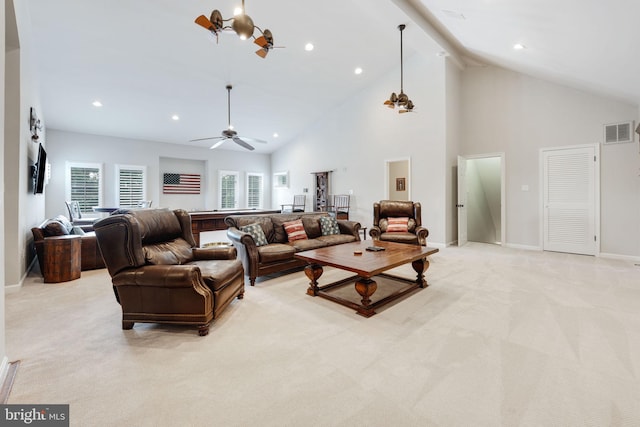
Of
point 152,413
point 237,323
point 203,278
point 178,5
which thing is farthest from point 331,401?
point 178,5

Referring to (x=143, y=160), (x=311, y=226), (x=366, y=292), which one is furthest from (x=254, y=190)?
(x=366, y=292)

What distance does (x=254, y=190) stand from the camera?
1116cm

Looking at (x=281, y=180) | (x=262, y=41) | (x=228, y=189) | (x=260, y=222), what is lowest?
(x=260, y=222)

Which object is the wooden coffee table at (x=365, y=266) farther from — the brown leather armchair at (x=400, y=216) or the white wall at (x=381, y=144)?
the white wall at (x=381, y=144)

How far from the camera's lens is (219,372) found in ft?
6.31

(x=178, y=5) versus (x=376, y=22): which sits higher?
(x=376, y=22)

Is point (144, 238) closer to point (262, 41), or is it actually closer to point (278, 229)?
point (278, 229)

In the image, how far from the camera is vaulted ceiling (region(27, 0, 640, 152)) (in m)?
3.58

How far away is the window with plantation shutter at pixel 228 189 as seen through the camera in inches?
405

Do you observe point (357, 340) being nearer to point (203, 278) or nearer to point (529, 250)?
point (203, 278)

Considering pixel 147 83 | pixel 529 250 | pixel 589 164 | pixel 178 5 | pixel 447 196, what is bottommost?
pixel 529 250

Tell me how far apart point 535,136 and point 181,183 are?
32.2 ft

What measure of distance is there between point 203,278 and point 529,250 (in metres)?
6.36

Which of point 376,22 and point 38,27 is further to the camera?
point 376,22
